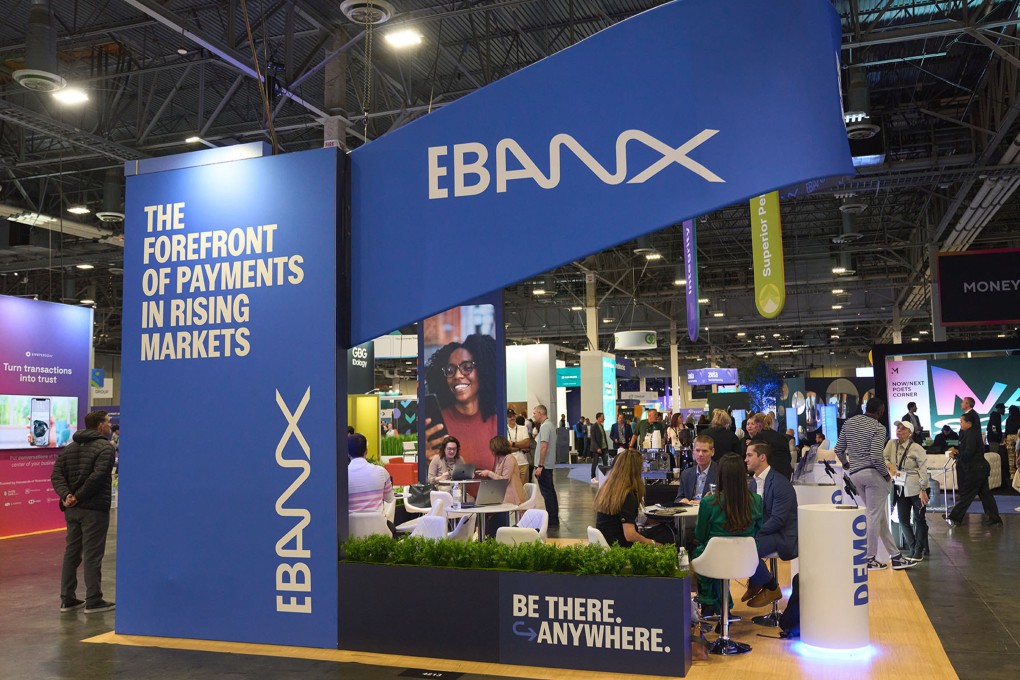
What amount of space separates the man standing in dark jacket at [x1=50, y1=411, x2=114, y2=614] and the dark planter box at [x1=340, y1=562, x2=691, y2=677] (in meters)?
2.43

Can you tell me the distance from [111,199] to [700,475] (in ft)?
37.2

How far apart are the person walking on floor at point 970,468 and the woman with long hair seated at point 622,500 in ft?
21.6

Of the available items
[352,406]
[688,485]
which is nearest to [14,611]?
[688,485]

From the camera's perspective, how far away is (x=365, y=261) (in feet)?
16.8

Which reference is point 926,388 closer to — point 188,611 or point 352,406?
point 352,406

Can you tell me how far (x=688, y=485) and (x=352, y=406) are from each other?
1039 cm

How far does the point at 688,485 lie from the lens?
257 inches

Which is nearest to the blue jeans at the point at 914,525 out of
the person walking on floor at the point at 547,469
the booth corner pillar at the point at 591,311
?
the person walking on floor at the point at 547,469

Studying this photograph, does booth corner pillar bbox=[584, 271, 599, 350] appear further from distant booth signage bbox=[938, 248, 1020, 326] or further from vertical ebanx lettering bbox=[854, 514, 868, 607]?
vertical ebanx lettering bbox=[854, 514, 868, 607]

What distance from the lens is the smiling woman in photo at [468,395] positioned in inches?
377

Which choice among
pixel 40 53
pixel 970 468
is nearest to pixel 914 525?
pixel 970 468

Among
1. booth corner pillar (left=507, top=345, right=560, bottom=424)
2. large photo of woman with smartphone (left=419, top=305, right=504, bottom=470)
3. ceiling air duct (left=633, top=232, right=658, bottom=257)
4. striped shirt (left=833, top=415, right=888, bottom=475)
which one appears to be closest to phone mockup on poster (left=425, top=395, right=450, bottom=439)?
large photo of woman with smartphone (left=419, top=305, right=504, bottom=470)

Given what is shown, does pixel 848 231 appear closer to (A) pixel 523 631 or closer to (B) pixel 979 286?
(B) pixel 979 286

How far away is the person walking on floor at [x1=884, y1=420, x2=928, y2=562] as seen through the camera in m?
7.68
